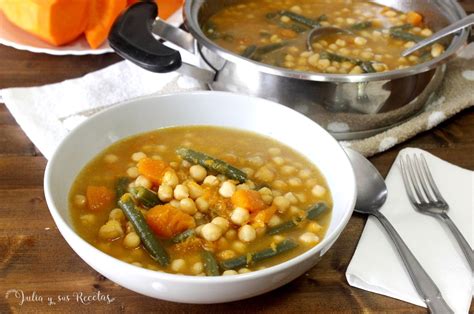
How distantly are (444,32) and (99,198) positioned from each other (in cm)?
131

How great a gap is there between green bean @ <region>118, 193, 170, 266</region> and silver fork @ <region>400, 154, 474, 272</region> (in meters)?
0.73

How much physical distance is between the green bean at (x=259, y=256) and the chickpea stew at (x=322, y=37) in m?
0.87

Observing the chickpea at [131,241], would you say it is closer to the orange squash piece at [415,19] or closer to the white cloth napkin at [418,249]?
the white cloth napkin at [418,249]

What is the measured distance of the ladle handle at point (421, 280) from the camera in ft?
4.93

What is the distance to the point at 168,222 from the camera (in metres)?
1.50

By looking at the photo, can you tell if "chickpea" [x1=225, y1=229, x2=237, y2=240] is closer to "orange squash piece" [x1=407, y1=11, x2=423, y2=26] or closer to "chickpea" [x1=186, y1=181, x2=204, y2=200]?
"chickpea" [x1=186, y1=181, x2=204, y2=200]

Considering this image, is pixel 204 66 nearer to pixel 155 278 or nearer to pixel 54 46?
pixel 54 46

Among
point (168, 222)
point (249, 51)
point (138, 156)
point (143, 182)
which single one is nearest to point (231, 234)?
point (168, 222)

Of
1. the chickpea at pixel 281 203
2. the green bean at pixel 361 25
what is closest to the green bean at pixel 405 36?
the green bean at pixel 361 25

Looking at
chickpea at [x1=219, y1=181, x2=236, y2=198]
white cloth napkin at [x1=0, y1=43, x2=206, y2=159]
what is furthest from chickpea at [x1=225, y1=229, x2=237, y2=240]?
white cloth napkin at [x1=0, y1=43, x2=206, y2=159]

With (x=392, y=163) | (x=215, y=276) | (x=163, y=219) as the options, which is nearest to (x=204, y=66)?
(x=392, y=163)

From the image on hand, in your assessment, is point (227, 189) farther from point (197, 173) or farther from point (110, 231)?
point (110, 231)

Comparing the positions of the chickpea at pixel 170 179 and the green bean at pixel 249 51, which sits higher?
the chickpea at pixel 170 179

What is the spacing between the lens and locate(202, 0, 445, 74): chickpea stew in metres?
2.26
